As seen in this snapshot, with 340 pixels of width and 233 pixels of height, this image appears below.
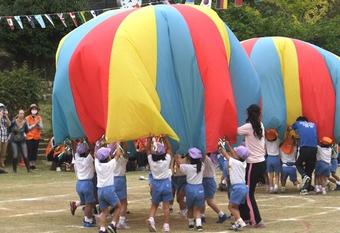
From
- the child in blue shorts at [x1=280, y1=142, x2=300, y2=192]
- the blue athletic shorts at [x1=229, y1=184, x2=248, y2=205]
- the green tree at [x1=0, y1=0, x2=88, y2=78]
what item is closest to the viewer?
the blue athletic shorts at [x1=229, y1=184, x2=248, y2=205]

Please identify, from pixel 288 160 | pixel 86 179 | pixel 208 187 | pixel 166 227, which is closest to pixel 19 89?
pixel 288 160

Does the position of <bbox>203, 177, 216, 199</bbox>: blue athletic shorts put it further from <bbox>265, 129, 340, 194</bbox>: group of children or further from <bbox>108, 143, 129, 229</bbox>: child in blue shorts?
<bbox>265, 129, 340, 194</bbox>: group of children

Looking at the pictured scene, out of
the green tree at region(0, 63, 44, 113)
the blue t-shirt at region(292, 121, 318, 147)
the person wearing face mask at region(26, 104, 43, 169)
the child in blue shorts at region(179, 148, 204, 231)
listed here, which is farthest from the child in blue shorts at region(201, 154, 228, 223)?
the green tree at region(0, 63, 44, 113)

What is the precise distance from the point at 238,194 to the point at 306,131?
4260mm

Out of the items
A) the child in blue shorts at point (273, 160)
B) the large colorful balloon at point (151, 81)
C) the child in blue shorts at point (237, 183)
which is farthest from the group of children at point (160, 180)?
the child in blue shorts at point (273, 160)

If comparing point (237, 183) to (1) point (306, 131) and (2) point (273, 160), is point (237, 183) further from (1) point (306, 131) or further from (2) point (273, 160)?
(2) point (273, 160)

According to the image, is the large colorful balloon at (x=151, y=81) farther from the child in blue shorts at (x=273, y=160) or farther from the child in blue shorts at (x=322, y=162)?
the child in blue shorts at (x=322, y=162)

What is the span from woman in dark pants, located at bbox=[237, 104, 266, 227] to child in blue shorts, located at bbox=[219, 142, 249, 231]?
12.2 inches

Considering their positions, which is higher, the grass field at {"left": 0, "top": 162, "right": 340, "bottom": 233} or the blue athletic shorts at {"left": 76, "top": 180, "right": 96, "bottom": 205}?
the blue athletic shorts at {"left": 76, "top": 180, "right": 96, "bottom": 205}

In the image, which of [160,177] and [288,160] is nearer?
[160,177]

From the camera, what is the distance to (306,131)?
1463 centimetres

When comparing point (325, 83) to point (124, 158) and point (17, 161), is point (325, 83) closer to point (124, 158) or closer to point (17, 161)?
point (124, 158)

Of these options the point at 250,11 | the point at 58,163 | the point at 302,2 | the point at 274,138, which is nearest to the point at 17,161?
the point at 58,163

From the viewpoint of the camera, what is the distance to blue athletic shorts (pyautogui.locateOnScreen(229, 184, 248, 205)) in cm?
1078
